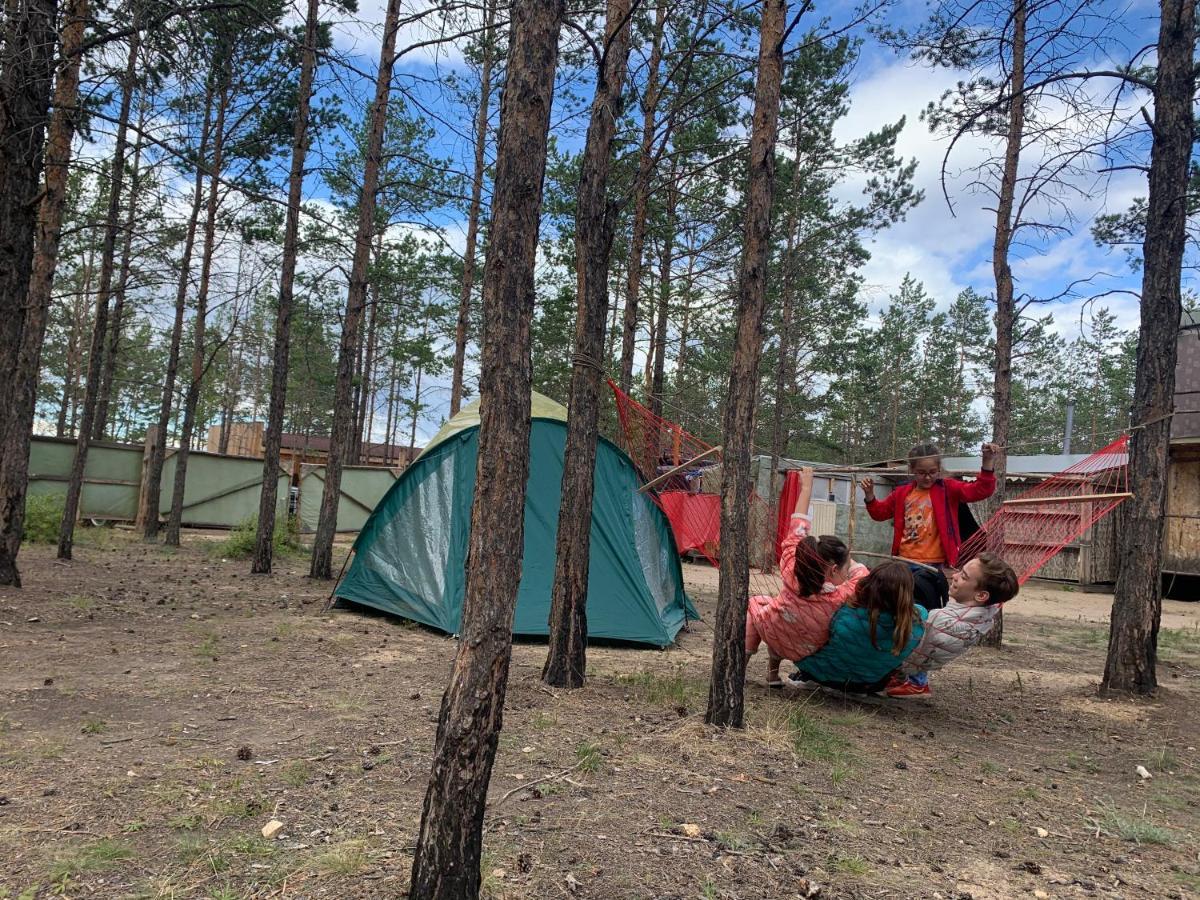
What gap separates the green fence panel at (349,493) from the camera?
56.2 ft

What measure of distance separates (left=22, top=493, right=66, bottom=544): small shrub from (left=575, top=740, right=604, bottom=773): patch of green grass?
11012 millimetres

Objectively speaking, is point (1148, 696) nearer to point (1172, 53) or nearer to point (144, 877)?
point (1172, 53)

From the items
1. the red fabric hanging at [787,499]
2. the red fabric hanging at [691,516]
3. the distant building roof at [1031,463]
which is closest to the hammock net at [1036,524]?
the red fabric hanging at [787,499]

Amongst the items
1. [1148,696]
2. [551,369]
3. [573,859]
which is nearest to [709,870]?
[573,859]

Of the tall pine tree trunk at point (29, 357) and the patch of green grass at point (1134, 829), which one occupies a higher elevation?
the tall pine tree trunk at point (29, 357)

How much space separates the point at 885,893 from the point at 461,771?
141 centimetres

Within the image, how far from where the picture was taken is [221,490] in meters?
16.4

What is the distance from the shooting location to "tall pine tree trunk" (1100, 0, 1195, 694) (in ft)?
17.3

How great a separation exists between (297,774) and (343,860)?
33.3 inches

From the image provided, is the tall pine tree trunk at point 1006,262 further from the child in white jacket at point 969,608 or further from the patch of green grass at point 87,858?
the patch of green grass at point 87,858

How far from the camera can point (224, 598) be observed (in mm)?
7520

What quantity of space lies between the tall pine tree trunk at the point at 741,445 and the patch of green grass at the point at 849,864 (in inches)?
51.9

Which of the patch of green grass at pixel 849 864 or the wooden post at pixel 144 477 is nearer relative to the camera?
the patch of green grass at pixel 849 864

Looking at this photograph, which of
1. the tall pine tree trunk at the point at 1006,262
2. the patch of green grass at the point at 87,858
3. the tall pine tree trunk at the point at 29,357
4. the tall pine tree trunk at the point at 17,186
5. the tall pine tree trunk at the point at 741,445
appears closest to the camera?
the patch of green grass at the point at 87,858
